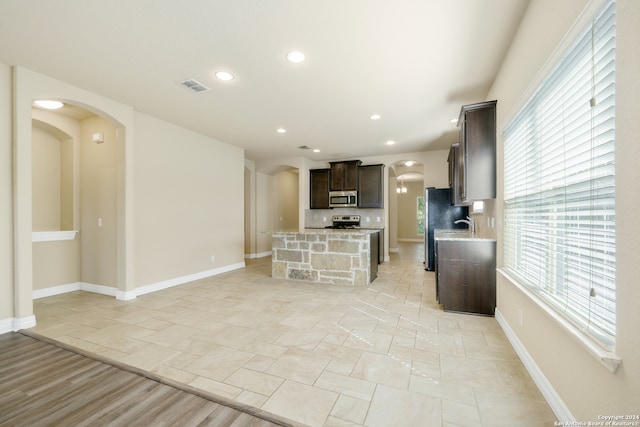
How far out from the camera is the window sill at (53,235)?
4.08m

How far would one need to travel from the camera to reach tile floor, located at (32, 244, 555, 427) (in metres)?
1.74

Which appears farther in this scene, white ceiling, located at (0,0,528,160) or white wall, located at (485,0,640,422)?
white ceiling, located at (0,0,528,160)

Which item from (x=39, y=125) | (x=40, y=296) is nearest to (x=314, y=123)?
(x=39, y=125)

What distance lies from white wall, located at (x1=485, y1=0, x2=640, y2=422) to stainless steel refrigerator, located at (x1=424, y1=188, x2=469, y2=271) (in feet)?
12.9

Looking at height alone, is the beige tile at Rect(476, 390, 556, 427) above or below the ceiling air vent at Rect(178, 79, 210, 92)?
below

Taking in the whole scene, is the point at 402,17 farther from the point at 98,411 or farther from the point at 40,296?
the point at 40,296

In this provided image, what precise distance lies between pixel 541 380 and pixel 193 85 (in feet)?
13.9

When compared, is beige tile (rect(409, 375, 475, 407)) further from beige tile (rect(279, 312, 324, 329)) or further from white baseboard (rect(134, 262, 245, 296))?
white baseboard (rect(134, 262, 245, 296))

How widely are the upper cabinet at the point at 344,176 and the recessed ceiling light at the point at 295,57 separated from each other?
185 inches

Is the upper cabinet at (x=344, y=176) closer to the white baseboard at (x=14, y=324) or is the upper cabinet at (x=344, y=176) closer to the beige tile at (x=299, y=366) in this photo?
the beige tile at (x=299, y=366)

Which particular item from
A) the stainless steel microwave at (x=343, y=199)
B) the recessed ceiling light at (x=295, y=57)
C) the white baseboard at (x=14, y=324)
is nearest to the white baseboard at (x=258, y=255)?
the stainless steel microwave at (x=343, y=199)

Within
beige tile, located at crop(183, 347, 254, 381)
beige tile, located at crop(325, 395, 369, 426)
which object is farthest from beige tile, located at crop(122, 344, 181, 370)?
beige tile, located at crop(325, 395, 369, 426)

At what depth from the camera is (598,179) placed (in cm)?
126

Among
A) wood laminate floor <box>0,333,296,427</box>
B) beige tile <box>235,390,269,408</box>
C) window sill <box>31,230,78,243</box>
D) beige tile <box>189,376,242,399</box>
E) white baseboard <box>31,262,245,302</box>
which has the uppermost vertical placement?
window sill <box>31,230,78,243</box>
